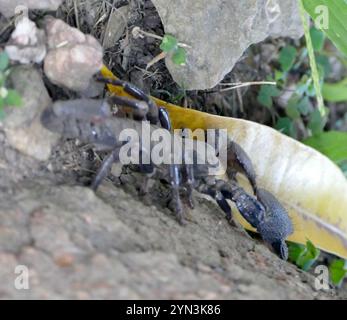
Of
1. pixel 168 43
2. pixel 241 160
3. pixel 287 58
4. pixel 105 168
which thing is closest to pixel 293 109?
pixel 287 58

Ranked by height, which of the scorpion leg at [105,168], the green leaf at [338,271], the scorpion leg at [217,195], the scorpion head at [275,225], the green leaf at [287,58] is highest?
the green leaf at [287,58]

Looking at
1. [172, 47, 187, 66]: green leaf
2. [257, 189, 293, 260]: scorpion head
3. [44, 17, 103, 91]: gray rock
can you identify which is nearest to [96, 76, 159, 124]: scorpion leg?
[44, 17, 103, 91]: gray rock

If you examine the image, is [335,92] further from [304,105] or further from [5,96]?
[5,96]

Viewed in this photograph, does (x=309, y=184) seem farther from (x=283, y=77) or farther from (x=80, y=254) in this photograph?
(x=80, y=254)

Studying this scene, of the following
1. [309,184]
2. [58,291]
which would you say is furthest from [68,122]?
[309,184]

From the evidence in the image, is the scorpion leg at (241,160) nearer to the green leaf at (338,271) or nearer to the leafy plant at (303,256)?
the leafy plant at (303,256)

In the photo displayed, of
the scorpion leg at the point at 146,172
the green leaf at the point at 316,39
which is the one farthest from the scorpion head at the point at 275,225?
the green leaf at the point at 316,39

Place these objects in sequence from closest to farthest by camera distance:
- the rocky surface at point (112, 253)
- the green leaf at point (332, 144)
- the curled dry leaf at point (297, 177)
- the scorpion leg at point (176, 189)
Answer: the rocky surface at point (112, 253) → the scorpion leg at point (176, 189) → the curled dry leaf at point (297, 177) → the green leaf at point (332, 144)
